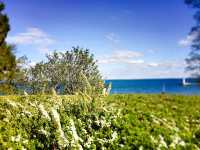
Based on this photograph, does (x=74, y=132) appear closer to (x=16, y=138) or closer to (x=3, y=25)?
(x=16, y=138)

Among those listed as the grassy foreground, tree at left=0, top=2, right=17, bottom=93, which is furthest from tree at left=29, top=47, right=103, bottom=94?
the grassy foreground

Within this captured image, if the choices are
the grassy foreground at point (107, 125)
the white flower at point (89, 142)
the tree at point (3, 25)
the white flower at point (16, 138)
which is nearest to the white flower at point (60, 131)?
the grassy foreground at point (107, 125)

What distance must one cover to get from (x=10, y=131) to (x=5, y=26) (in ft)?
80.1

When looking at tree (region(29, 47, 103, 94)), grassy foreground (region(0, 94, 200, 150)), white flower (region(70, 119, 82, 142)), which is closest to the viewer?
grassy foreground (region(0, 94, 200, 150))

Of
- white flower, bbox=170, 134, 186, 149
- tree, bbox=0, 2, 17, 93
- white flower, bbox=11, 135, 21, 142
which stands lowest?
white flower, bbox=11, 135, 21, 142

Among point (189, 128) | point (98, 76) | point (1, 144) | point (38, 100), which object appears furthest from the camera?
point (98, 76)

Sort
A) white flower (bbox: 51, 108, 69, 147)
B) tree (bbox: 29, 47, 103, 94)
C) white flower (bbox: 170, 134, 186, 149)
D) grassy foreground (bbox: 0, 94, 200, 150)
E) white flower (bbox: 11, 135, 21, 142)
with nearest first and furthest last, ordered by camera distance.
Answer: white flower (bbox: 170, 134, 186, 149) → grassy foreground (bbox: 0, 94, 200, 150) → white flower (bbox: 51, 108, 69, 147) → white flower (bbox: 11, 135, 21, 142) → tree (bbox: 29, 47, 103, 94)

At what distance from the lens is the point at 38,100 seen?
45.8ft

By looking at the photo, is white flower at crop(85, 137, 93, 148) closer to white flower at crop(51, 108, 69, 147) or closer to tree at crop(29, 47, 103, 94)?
white flower at crop(51, 108, 69, 147)

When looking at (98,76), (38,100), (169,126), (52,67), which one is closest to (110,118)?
(169,126)

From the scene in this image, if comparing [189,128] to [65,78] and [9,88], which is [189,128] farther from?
[9,88]

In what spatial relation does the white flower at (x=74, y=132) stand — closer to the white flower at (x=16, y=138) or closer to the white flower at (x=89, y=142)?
the white flower at (x=89, y=142)

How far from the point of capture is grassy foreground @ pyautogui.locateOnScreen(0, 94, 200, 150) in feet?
32.7

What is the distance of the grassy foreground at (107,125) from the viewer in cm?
995
